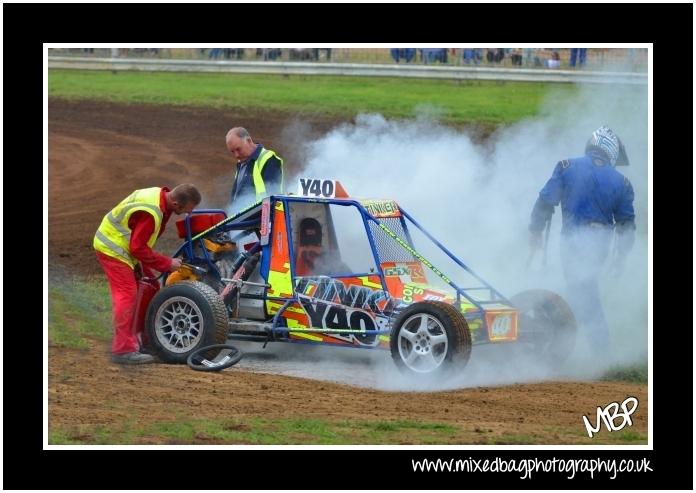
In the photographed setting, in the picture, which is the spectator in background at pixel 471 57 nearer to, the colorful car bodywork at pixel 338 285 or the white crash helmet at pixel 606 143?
the white crash helmet at pixel 606 143

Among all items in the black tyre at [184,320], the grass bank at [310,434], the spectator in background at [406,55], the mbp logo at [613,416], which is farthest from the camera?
the spectator in background at [406,55]

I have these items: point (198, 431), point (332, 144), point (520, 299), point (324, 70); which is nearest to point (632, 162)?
point (332, 144)

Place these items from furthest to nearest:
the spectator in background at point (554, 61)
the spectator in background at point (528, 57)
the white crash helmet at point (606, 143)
Result: the spectator in background at point (528, 57), the spectator in background at point (554, 61), the white crash helmet at point (606, 143)

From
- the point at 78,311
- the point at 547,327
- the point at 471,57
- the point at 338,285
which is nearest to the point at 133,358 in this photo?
the point at 338,285

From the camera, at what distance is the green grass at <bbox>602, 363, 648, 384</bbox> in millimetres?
11797

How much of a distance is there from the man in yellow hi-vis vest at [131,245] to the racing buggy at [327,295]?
229 mm

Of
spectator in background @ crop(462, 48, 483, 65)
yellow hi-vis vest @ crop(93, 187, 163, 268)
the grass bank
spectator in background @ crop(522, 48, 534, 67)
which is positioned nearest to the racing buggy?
yellow hi-vis vest @ crop(93, 187, 163, 268)

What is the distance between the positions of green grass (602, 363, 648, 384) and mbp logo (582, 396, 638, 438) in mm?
1010

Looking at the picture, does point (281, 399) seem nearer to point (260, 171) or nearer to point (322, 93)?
point (260, 171)

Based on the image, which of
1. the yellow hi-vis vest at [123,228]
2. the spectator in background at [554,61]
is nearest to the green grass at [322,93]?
the spectator in background at [554,61]

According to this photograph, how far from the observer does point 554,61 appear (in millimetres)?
26328

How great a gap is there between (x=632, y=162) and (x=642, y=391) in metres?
7.32

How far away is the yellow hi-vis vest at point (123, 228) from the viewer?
39.3 ft

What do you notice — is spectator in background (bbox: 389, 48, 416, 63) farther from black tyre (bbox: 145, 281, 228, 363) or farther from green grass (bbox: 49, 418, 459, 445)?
green grass (bbox: 49, 418, 459, 445)
